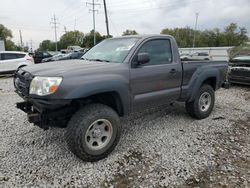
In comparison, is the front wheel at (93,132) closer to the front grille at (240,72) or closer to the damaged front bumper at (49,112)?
the damaged front bumper at (49,112)

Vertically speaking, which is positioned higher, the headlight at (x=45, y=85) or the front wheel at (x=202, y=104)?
the headlight at (x=45, y=85)

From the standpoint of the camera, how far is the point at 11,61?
12.8m

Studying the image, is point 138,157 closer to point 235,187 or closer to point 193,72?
point 235,187

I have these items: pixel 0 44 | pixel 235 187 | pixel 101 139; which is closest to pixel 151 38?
pixel 101 139

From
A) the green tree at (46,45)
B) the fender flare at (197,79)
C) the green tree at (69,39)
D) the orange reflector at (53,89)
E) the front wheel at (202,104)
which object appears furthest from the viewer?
the green tree at (46,45)

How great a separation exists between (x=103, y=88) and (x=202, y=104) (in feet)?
9.74

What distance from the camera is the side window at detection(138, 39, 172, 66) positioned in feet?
13.2

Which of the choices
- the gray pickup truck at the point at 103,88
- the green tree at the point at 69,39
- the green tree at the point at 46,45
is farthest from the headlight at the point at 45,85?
the green tree at the point at 46,45

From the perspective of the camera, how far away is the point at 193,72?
4742mm

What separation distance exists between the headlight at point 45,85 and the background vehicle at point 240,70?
8082 millimetres

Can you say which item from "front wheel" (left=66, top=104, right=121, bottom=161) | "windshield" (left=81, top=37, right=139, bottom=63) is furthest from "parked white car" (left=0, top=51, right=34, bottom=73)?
"front wheel" (left=66, top=104, right=121, bottom=161)

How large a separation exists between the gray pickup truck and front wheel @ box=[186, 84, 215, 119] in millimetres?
393

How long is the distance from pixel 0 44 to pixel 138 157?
35.2 meters

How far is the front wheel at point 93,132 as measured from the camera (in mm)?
3088
